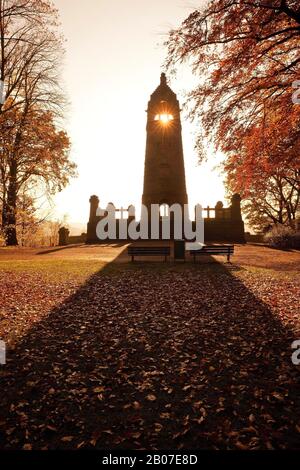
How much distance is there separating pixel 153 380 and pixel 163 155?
29186mm

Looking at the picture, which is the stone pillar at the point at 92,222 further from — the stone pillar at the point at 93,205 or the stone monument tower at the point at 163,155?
the stone monument tower at the point at 163,155

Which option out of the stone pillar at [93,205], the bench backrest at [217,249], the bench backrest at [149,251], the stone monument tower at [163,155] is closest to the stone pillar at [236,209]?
the stone monument tower at [163,155]

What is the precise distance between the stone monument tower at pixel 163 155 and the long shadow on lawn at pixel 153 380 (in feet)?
80.3

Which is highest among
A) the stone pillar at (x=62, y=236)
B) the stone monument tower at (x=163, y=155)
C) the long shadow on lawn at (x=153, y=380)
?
the stone monument tower at (x=163, y=155)

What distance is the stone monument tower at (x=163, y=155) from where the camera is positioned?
32.0m

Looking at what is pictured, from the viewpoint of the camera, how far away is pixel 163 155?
105 feet

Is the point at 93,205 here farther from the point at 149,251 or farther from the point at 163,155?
the point at 149,251

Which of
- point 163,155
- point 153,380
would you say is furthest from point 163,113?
point 153,380

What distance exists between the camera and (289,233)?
25.8 meters

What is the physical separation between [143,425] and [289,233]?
82.0ft

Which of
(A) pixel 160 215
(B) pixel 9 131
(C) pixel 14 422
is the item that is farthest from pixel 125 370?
(A) pixel 160 215

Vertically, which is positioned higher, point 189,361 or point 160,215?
point 160,215
